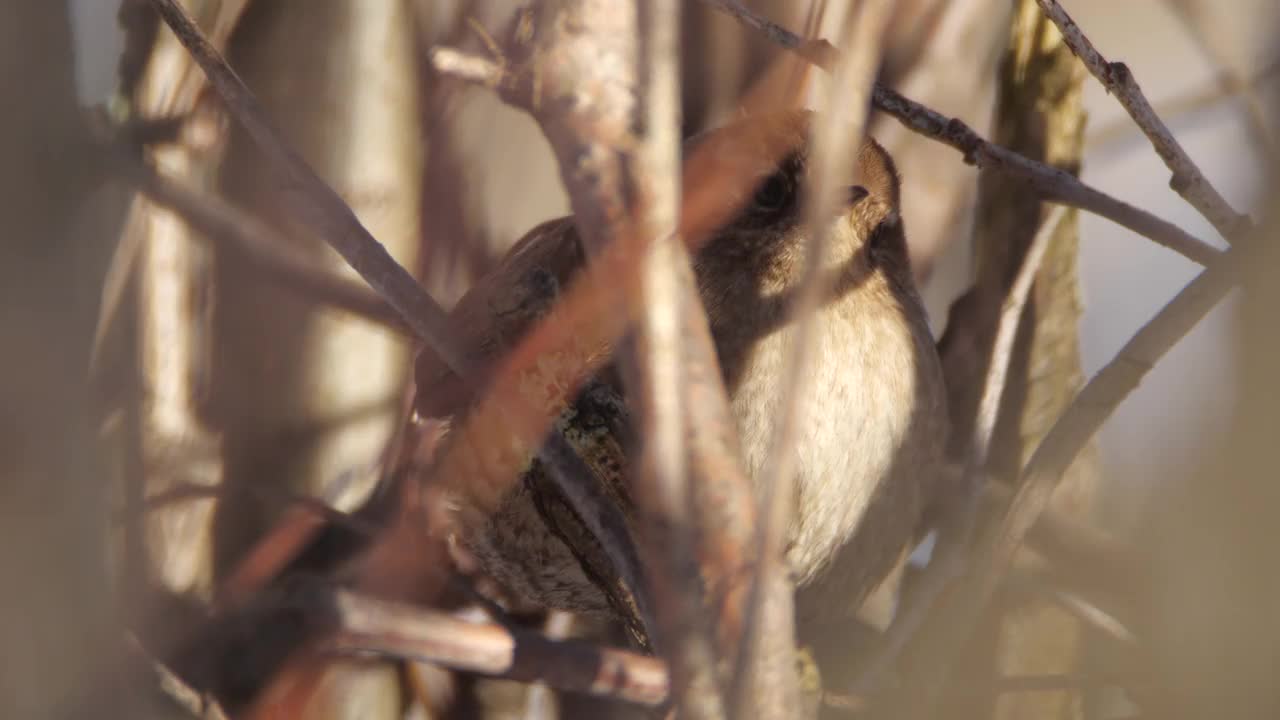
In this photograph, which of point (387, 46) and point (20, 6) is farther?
point (387, 46)

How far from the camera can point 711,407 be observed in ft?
2.56

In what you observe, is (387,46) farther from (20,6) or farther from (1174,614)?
(1174,614)

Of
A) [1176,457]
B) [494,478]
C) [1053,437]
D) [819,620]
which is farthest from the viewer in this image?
[819,620]

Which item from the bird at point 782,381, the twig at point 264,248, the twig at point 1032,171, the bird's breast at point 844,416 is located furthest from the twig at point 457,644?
the twig at point 1032,171

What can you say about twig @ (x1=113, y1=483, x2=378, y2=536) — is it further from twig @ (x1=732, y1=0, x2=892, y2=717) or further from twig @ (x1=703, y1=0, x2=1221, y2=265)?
twig @ (x1=732, y1=0, x2=892, y2=717)

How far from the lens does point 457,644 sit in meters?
1.16

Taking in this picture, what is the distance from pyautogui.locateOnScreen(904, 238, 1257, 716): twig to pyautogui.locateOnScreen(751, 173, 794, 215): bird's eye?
0.47 metres

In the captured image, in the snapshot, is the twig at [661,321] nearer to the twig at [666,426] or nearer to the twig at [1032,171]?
the twig at [666,426]

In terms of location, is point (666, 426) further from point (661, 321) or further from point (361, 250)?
point (361, 250)

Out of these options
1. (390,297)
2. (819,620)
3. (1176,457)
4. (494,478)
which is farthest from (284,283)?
(1176,457)

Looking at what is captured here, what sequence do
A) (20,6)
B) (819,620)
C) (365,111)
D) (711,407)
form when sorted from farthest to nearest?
1. (819,620)
2. (365,111)
3. (20,6)
4. (711,407)

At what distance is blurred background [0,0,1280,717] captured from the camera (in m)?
1.47

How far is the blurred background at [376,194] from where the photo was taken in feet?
4.83

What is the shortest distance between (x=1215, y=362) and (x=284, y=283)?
43.4 inches
